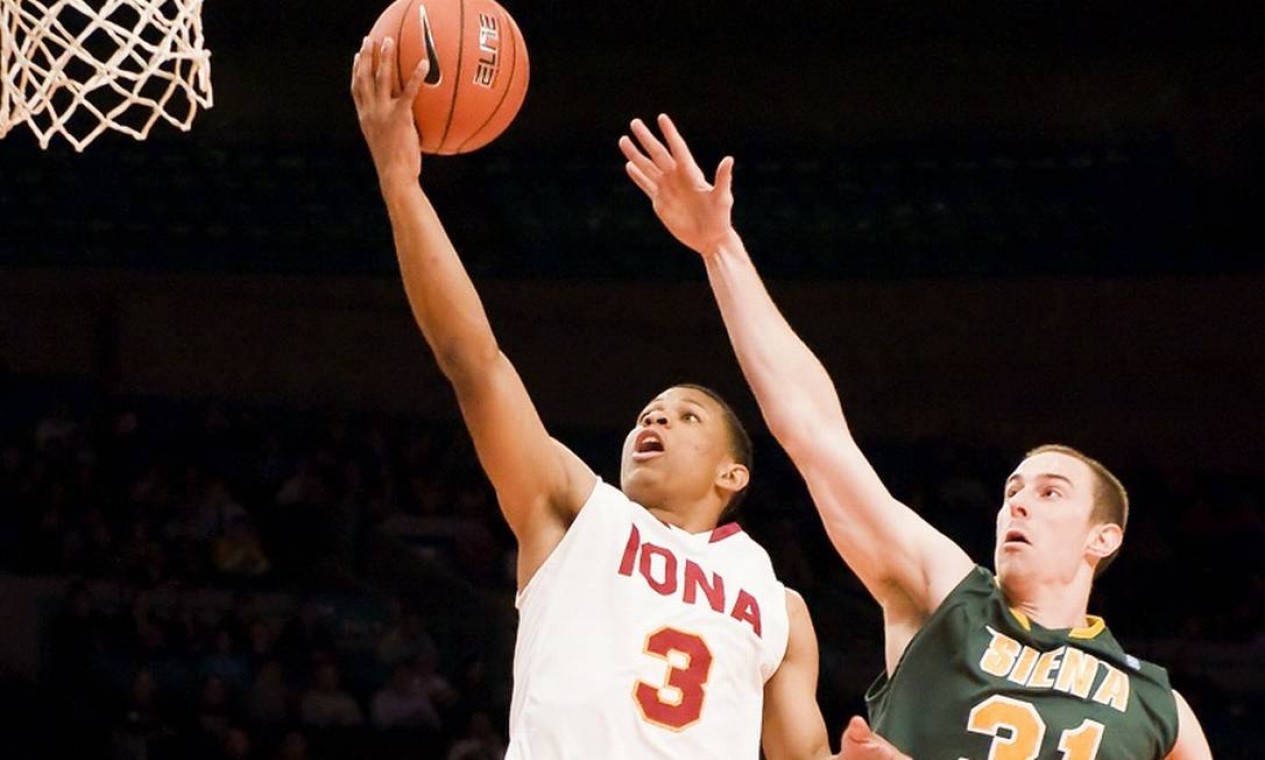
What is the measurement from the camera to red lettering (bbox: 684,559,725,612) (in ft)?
11.8

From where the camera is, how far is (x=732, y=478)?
391 centimetres

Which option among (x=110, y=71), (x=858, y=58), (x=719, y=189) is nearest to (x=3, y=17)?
(x=110, y=71)

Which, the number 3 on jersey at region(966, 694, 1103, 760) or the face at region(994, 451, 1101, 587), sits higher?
the face at region(994, 451, 1101, 587)

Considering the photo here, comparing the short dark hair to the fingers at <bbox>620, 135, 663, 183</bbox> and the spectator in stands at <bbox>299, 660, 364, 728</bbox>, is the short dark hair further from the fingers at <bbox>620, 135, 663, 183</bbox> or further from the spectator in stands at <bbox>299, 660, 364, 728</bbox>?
the spectator in stands at <bbox>299, 660, 364, 728</bbox>

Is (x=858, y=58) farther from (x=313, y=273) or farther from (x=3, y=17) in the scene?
(x=3, y=17)

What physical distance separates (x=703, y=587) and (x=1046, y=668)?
0.62 metres

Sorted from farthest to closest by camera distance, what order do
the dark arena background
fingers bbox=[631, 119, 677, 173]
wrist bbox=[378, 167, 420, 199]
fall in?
the dark arena background
fingers bbox=[631, 119, 677, 173]
wrist bbox=[378, 167, 420, 199]

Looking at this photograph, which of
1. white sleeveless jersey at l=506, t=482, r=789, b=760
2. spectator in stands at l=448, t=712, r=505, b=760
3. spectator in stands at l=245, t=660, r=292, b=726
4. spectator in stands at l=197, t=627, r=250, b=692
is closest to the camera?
white sleeveless jersey at l=506, t=482, r=789, b=760

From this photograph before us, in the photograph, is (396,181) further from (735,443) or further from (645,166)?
(735,443)

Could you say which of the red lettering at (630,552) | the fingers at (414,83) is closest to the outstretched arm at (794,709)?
the red lettering at (630,552)

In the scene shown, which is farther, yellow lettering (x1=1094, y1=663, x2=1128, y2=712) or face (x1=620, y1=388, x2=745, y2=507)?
face (x1=620, y1=388, x2=745, y2=507)

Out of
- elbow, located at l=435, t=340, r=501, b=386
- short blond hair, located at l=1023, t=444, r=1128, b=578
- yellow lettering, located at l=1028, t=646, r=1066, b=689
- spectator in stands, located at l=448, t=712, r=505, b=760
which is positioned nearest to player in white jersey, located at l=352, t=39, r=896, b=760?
elbow, located at l=435, t=340, r=501, b=386

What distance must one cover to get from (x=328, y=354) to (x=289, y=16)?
2.08 meters

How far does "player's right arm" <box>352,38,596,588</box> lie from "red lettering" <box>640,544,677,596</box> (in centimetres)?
23
